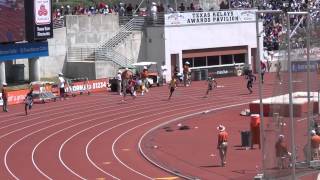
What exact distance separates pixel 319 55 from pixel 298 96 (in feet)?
3.74

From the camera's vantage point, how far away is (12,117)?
116ft

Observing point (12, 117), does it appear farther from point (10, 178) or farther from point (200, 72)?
point (200, 72)

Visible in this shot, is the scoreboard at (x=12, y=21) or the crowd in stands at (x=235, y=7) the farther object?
the crowd in stands at (x=235, y=7)

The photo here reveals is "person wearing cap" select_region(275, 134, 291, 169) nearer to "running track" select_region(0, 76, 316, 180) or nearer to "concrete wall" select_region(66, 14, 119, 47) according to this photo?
"running track" select_region(0, 76, 316, 180)

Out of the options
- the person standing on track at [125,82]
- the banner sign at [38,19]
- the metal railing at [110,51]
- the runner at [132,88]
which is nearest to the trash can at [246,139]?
the person standing on track at [125,82]

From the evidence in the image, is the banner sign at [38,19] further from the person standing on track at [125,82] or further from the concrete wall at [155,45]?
the concrete wall at [155,45]

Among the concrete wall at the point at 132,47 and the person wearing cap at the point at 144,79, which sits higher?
the concrete wall at the point at 132,47

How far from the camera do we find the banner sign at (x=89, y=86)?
4386cm

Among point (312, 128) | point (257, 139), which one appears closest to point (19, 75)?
point (257, 139)

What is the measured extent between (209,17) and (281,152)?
120 ft

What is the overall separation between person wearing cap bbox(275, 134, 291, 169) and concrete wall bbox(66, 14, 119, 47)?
3667 centimetres

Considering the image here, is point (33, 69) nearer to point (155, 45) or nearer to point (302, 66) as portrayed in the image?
point (155, 45)

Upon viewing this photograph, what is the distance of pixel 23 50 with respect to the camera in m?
46.2

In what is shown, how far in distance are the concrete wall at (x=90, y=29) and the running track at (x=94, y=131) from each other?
8993 mm
